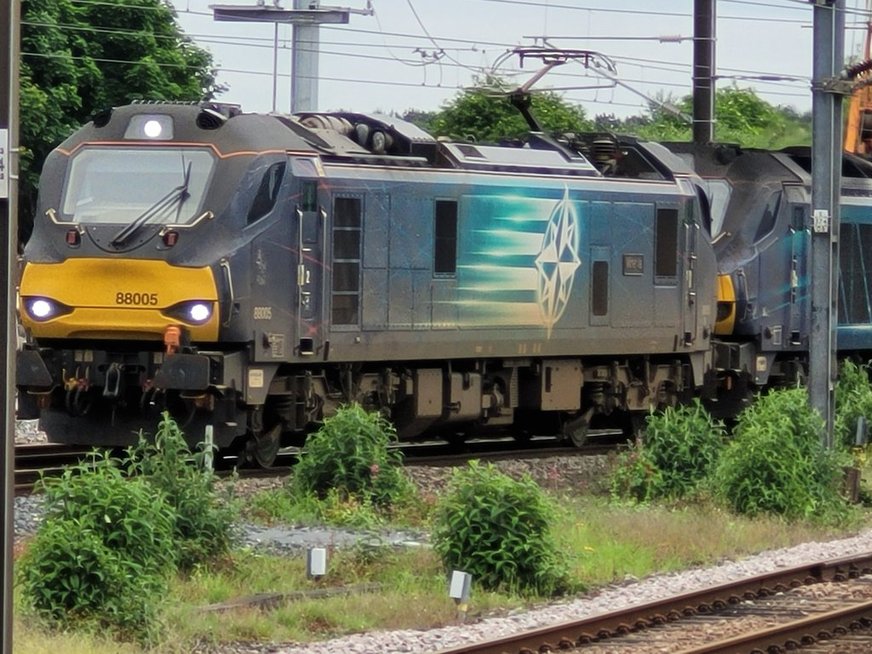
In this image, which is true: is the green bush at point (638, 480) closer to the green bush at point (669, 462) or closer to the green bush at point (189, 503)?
the green bush at point (669, 462)

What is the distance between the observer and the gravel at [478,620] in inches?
429

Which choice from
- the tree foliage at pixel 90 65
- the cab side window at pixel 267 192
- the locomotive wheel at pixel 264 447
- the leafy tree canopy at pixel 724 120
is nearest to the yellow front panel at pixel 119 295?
the cab side window at pixel 267 192

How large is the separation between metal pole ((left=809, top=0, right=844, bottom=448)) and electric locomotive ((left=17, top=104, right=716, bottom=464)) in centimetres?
376

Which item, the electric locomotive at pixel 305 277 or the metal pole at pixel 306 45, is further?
the metal pole at pixel 306 45

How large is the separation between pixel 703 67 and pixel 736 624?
19.4 meters

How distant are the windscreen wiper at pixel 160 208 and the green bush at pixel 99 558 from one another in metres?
5.89

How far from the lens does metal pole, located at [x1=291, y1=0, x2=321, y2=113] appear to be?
86.4ft

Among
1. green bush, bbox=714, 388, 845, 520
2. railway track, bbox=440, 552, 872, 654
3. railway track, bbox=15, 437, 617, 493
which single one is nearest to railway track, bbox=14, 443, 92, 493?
railway track, bbox=15, 437, 617, 493

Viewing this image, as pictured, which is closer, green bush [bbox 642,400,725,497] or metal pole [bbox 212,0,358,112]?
green bush [bbox 642,400,725,497]

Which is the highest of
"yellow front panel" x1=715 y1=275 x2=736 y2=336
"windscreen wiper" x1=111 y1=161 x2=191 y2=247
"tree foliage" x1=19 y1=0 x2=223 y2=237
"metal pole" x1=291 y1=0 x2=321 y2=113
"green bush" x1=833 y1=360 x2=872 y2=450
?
"tree foliage" x1=19 y1=0 x2=223 y2=237

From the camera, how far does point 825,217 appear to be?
17.7m

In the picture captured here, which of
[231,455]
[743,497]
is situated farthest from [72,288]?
[743,497]

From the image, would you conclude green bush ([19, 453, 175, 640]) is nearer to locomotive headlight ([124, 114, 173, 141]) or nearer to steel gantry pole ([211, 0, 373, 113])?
locomotive headlight ([124, 114, 173, 141])

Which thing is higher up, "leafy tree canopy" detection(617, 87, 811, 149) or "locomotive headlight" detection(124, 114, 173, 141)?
"leafy tree canopy" detection(617, 87, 811, 149)
